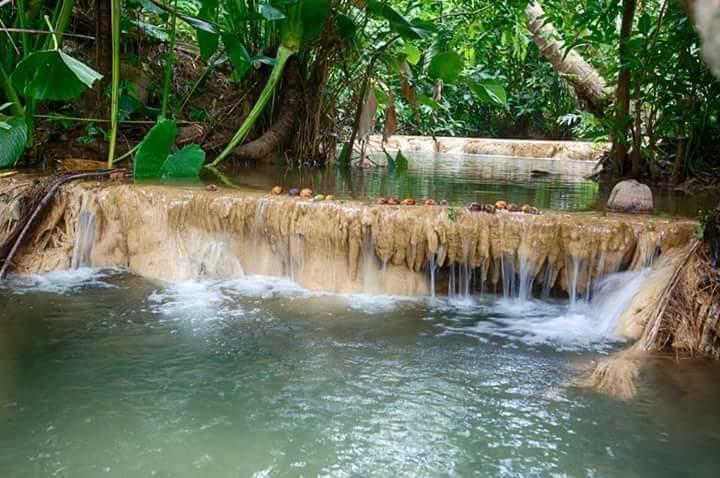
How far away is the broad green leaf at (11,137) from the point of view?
4.74 meters

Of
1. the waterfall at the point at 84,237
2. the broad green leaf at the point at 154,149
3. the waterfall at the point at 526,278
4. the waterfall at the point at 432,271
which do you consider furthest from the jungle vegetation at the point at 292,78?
the waterfall at the point at 526,278

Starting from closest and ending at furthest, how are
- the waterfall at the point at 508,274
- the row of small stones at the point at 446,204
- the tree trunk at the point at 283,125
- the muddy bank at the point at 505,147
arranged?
the waterfall at the point at 508,274 < the row of small stones at the point at 446,204 < the tree trunk at the point at 283,125 < the muddy bank at the point at 505,147

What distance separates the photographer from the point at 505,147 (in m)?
13.4

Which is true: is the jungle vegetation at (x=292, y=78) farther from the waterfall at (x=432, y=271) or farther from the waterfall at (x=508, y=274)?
the waterfall at (x=508, y=274)

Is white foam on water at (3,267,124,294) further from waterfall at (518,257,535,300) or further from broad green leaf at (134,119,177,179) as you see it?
waterfall at (518,257,535,300)

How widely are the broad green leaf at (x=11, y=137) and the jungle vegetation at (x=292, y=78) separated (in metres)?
0.01

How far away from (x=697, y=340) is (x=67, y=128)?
601 centimetres

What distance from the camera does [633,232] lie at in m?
3.69

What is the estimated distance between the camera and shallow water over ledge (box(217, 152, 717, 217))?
4871 mm

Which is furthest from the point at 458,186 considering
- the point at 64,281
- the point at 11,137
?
the point at 11,137

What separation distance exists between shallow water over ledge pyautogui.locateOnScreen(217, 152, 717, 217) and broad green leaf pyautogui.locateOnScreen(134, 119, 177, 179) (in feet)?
1.50

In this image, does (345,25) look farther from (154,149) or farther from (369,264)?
(369,264)

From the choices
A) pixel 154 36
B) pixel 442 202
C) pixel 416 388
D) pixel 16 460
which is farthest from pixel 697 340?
pixel 154 36

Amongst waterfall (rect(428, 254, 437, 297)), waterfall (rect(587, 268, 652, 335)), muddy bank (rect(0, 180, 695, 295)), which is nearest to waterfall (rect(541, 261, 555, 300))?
muddy bank (rect(0, 180, 695, 295))
